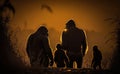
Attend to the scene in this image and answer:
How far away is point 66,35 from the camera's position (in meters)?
7.51

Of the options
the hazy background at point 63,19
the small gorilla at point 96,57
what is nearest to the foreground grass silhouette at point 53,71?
the small gorilla at point 96,57

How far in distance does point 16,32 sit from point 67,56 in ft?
3.85

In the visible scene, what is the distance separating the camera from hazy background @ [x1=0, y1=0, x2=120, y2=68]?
8125 mm

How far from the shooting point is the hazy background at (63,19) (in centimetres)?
812

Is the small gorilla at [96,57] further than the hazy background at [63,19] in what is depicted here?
No

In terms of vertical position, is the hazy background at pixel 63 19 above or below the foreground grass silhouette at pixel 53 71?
above

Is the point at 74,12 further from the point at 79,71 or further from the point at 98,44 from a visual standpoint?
the point at 79,71

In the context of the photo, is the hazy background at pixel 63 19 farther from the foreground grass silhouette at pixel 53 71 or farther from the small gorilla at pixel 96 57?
the foreground grass silhouette at pixel 53 71

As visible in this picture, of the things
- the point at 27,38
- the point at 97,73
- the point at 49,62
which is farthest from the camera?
the point at 27,38

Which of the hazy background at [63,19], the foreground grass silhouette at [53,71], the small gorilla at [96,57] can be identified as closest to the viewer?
the foreground grass silhouette at [53,71]

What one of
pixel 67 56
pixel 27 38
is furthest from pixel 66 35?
pixel 27 38

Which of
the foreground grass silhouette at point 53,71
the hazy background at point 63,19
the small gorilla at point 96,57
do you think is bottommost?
the foreground grass silhouette at point 53,71

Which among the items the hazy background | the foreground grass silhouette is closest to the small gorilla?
the hazy background

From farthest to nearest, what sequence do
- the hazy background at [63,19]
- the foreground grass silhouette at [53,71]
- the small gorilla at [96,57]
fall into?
the hazy background at [63,19] → the small gorilla at [96,57] → the foreground grass silhouette at [53,71]
